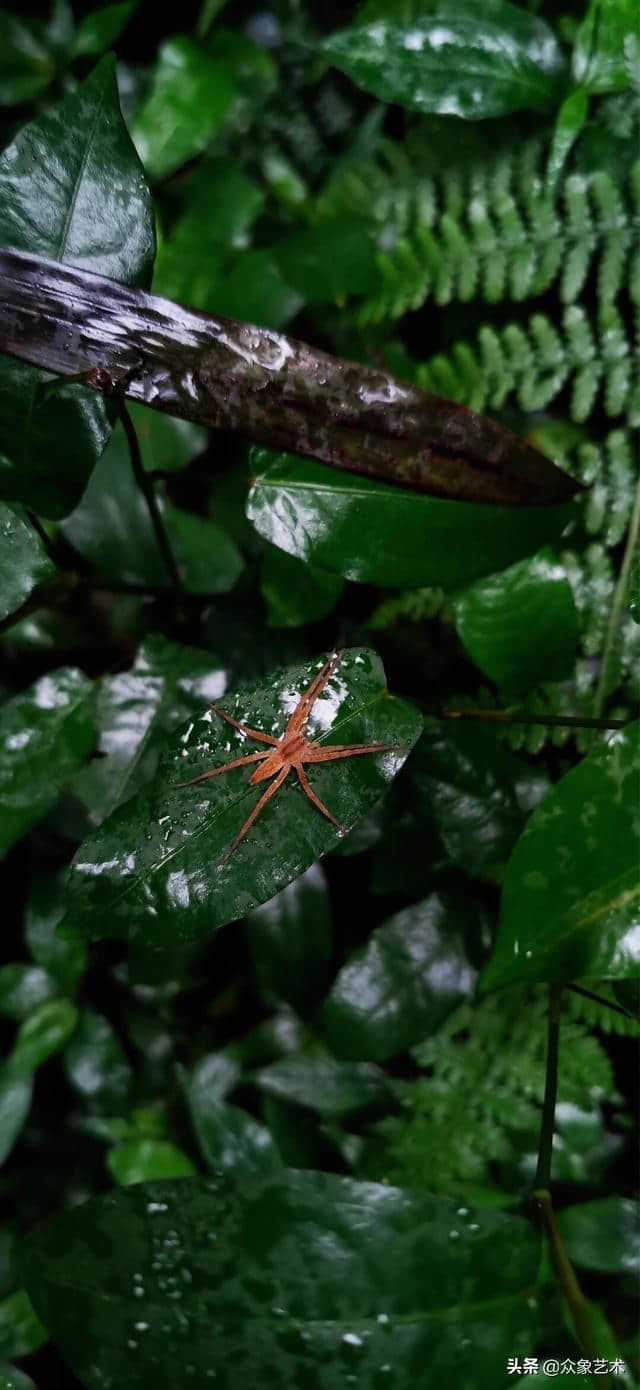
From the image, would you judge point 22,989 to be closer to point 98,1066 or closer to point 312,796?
point 98,1066

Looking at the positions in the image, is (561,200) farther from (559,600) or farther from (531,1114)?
(531,1114)

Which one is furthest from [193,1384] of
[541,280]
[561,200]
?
[561,200]

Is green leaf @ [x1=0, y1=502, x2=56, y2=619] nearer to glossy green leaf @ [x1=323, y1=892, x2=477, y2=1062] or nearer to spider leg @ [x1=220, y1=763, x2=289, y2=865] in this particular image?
spider leg @ [x1=220, y1=763, x2=289, y2=865]

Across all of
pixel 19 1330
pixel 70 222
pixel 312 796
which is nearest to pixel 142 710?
pixel 312 796

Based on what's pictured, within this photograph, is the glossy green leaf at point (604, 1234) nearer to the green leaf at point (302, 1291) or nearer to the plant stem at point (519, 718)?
the green leaf at point (302, 1291)

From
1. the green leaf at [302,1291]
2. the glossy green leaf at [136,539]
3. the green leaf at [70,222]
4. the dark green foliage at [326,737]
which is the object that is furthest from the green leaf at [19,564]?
the green leaf at [302,1291]

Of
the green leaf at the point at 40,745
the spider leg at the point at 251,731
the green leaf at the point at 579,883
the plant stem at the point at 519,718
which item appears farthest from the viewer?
the green leaf at the point at 40,745
